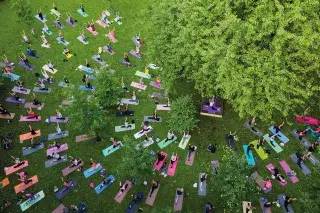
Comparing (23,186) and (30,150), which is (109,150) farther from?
(23,186)

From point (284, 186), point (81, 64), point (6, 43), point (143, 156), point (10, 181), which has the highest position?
point (6, 43)

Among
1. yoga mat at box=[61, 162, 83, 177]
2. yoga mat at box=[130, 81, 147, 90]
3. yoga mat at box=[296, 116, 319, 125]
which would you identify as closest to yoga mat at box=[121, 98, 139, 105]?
yoga mat at box=[130, 81, 147, 90]

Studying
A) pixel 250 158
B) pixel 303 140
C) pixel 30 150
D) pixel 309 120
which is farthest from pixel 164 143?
pixel 309 120

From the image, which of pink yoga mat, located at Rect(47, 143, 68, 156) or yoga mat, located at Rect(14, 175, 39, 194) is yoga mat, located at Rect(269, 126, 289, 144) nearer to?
pink yoga mat, located at Rect(47, 143, 68, 156)

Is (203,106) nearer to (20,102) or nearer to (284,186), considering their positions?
(284,186)

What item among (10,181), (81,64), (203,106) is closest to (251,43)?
(203,106)

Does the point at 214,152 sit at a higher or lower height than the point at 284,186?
higher

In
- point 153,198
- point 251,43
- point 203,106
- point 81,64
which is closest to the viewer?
point 251,43
